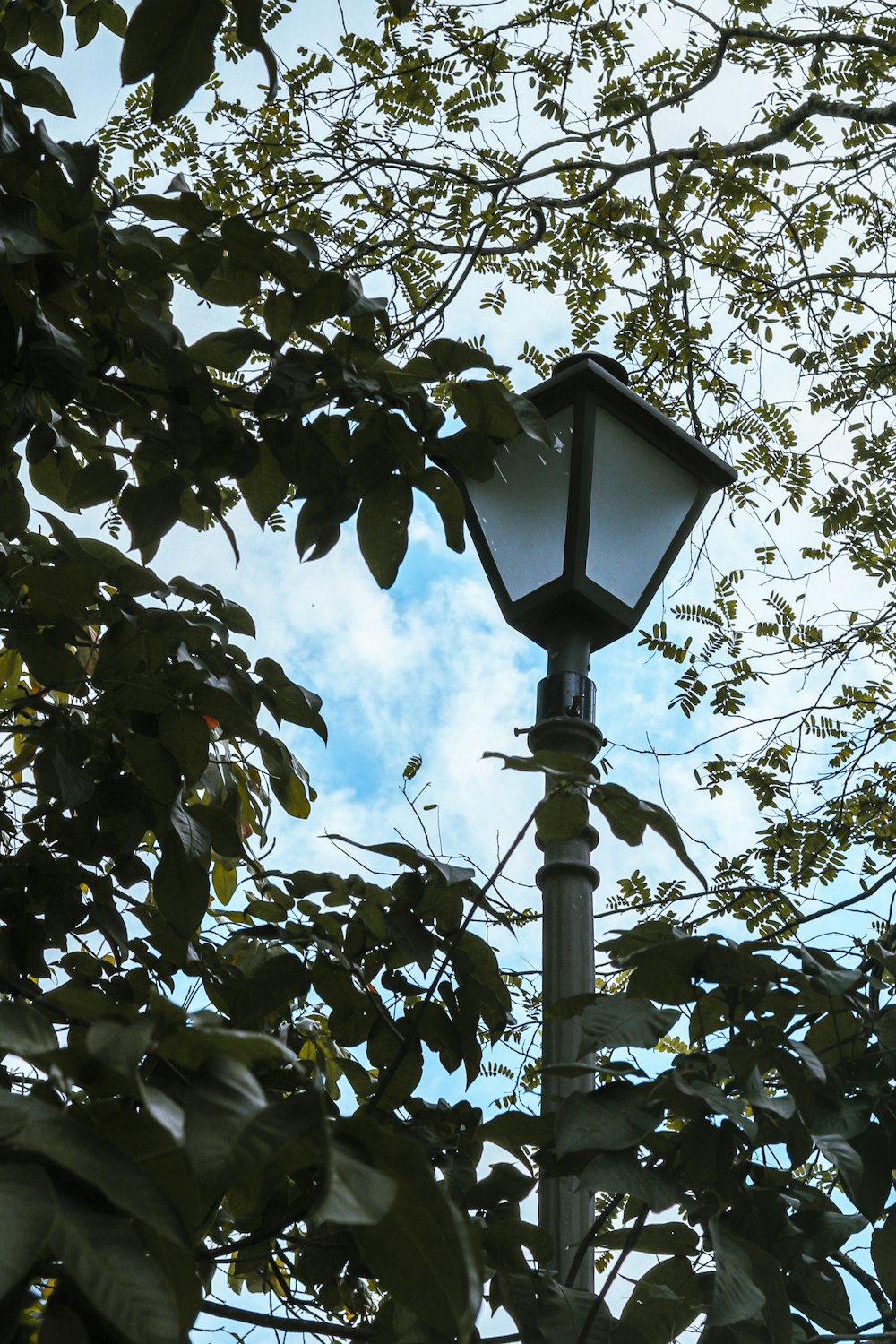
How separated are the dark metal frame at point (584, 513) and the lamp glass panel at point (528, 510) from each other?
0.06 feet

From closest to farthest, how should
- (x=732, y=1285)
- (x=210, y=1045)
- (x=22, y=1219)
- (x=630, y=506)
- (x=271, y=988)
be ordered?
(x=22, y=1219)
(x=210, y=1045)
(x=732, y=1285)
(x=271, y=988)
(x=630, y=506)

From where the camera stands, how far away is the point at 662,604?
469 cm

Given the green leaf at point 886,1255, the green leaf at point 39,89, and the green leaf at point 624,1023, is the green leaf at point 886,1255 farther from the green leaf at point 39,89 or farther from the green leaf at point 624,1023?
the green leaf at point 39,89

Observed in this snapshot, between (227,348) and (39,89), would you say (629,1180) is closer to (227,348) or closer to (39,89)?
(227,348)

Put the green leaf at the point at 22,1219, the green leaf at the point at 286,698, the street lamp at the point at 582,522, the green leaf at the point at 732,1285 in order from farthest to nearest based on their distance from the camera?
the street lamp at the point at 582,522 < the green leaf at the point at 286,698 < the green leaf at the point at 732,1285 < the green leaf at the point at 22,1219

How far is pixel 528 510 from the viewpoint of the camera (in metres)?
2.35

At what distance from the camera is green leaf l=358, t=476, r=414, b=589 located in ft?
5.33

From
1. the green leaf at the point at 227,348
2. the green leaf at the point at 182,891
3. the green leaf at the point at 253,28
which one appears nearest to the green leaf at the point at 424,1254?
the green leaf at the point at 253,28

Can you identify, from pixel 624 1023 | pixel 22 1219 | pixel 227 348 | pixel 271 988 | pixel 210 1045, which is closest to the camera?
pixel 22 1219

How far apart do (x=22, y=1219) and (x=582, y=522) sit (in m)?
1.79

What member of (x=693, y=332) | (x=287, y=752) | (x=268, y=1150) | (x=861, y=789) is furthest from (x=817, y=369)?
(x=268, y=1150)

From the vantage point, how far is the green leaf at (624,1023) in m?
1.17

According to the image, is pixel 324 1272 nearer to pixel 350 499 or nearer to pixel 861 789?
pixel 350 499

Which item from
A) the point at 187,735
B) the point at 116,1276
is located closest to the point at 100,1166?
the point at 116,1276
